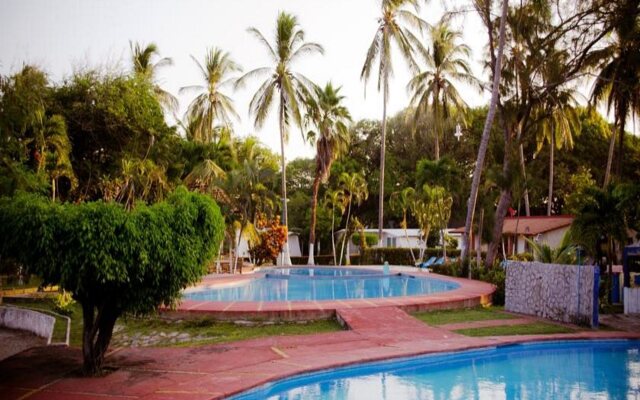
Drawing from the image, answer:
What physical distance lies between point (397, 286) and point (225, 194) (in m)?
8.23

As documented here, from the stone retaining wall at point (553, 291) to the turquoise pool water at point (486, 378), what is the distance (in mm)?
1739

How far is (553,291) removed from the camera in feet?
43.5

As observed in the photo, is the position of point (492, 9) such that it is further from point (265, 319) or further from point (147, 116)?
point (265, 319)

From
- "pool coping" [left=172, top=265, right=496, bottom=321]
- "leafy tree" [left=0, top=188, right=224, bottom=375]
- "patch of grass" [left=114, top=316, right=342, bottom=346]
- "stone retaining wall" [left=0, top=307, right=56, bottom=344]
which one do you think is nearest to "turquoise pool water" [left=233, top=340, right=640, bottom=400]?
"leafy tree" [left=0, top=188, right=224, bottom=375]

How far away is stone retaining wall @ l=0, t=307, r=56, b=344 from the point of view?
37.1ft

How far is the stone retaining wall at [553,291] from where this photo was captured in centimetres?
1250

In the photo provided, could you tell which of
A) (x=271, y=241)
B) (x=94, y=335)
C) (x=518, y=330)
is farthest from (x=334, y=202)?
(x=94, y=335)

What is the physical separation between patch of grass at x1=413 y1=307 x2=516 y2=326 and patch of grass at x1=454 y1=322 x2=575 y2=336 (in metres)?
0.96

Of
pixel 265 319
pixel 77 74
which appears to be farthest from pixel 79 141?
pixel 265 319

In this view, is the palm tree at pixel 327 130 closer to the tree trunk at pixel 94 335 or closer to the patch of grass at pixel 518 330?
the patch of grass at pixel 518 330

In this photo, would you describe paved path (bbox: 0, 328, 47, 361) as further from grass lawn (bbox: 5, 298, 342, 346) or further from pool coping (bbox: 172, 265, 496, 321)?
pool coping (bbox: 172, 265, 496, 321)

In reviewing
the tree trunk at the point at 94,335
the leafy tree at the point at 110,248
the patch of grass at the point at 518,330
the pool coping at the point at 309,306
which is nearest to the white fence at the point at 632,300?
the patch of grass at the point at 518,330

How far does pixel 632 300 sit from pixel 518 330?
4365 mm

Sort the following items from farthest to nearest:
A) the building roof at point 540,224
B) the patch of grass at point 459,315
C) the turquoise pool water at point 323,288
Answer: the building roof at point 540,224 → the turquoise pool water at point 323,288 → the patch of grass at point 459,315
